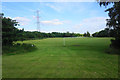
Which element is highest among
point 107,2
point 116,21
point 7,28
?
point 107,2

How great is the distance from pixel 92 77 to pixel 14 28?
902cm

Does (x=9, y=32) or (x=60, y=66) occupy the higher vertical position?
(x=9, y=32)

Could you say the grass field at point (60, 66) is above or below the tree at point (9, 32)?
below

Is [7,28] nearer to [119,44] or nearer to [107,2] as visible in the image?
[107,2]

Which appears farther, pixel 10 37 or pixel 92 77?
pixel 10 37

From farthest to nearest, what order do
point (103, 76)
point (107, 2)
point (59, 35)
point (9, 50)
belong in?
point (59, 35) → point (9, 50) → point (107, 2) → point (103, 76)

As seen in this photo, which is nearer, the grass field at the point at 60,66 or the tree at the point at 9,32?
the grass field at the point at 60,66

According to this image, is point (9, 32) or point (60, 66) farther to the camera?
point (9, 32)

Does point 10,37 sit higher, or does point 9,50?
point 10,37

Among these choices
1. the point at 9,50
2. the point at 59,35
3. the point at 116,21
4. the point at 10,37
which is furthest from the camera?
the point at 59,35

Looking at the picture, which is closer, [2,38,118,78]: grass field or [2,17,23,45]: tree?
[2,38,118,78]: grass field

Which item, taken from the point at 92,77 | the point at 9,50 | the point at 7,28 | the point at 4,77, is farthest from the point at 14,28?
the point at 92,77

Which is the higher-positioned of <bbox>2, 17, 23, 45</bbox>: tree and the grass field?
<bbox>2, 17, 23, 45</bbox>: tree

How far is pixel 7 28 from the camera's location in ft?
25.9
